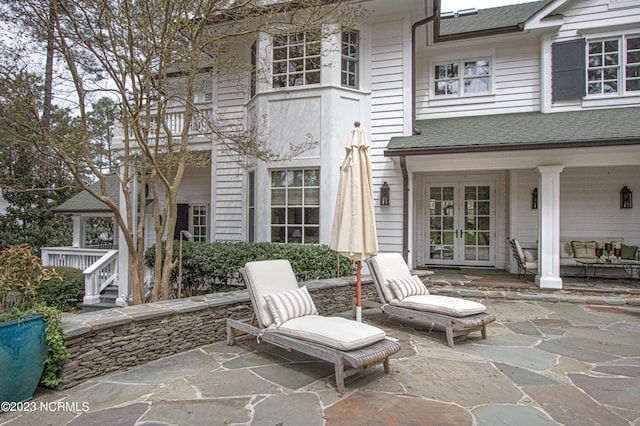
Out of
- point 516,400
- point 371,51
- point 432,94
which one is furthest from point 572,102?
point 516,400

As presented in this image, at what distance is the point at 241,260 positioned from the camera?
7.45 metres

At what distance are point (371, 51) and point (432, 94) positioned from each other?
228 cm

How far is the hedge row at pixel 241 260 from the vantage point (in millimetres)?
7195

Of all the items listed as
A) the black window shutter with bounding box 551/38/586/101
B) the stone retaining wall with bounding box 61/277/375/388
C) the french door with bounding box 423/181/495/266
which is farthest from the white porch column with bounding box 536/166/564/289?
the stone retaining wall with bounding box 61/277/375/388

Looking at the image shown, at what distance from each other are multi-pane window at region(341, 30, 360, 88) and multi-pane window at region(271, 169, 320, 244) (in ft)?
7.40

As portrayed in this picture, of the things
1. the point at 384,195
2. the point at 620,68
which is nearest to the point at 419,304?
the point at 384,195

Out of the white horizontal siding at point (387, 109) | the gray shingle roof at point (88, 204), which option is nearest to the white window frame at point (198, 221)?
the gray shingle roof at point (88, 204)

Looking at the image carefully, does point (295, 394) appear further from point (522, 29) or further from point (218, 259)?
point (522, 29)

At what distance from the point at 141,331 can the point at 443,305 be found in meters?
3.62

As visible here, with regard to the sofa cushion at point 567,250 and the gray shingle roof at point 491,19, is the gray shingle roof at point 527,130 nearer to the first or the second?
the gray shingle roof at point 491,19

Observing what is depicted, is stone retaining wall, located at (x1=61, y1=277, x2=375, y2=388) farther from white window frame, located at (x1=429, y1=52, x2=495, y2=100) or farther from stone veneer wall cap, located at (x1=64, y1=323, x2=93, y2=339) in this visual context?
white window frame, located at (x1=429, y1=52, x2=495, y2=100)

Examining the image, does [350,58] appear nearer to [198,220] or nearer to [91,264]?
[198,220]

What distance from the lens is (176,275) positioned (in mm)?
8094

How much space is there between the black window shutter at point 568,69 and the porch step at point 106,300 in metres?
12.2
